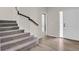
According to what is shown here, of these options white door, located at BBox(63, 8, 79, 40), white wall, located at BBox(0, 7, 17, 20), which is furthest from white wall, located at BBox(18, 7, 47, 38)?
white door, located at BBox(63, 8, 79, 40)

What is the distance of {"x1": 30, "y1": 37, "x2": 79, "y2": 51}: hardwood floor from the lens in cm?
225

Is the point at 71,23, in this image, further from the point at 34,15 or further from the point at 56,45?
the point at 34,15

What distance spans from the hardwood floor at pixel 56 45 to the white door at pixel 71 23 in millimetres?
135

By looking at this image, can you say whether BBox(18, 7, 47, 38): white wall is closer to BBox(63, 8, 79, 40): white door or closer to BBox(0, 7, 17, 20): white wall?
BBox(0, 7, 17, 20): white wall

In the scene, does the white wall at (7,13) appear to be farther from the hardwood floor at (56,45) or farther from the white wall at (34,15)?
the hardwood floor at (56,45)

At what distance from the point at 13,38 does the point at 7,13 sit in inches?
24.9

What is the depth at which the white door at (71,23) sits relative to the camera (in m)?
2.25

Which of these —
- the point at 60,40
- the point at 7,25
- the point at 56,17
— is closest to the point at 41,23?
the point at 56,17

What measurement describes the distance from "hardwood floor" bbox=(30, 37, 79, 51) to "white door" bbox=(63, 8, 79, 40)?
135 mm

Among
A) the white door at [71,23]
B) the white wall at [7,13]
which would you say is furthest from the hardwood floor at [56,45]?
the white wall at [7,13]

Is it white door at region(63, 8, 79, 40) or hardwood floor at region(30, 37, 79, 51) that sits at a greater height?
white door at region(63, 8, 79, 40)

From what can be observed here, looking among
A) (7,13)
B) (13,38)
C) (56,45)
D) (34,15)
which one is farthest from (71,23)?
(7,13)
